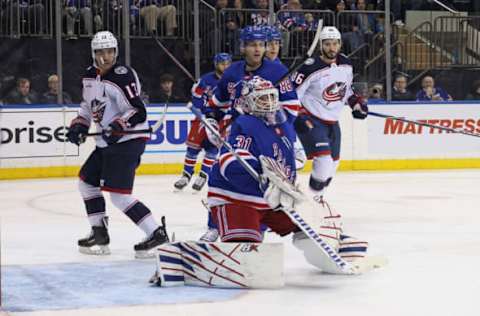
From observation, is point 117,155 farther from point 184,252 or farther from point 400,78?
point 400,78

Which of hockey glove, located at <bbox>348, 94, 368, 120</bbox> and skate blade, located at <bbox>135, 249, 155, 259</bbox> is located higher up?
hockey glove, located at <bbox>348, 94, 368, 120</bbox>

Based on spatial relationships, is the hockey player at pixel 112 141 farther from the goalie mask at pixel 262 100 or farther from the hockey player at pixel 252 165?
the goalie mask at pixel 262 100

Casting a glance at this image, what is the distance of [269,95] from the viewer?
18.6 feet

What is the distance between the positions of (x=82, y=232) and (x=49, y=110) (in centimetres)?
486

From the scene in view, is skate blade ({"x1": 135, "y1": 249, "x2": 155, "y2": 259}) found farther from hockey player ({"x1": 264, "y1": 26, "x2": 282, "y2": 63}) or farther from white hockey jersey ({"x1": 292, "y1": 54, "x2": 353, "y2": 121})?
white hockey jersey ({"x1": 292, "y1": 54, "x2": 353, "y2": 121})

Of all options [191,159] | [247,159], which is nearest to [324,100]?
[191,159]

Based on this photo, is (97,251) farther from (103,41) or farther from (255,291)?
(255,291)

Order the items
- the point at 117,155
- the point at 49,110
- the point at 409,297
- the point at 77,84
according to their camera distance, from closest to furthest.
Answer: the point at 409,297
the point at 117,155
the point at 49,110
the point at 77,84

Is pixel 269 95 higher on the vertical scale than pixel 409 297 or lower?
higher

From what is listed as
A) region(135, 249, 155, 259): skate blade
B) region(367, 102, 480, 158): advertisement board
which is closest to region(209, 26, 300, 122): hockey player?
region(135, 249, 155, 259): skate blade

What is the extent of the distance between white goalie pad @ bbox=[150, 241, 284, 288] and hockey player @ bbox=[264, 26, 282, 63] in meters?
1.68

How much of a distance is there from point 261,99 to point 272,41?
5.74ft

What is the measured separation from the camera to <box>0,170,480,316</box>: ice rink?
5.12 metres

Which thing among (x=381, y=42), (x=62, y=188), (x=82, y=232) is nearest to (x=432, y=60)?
(x=381, y=42)
